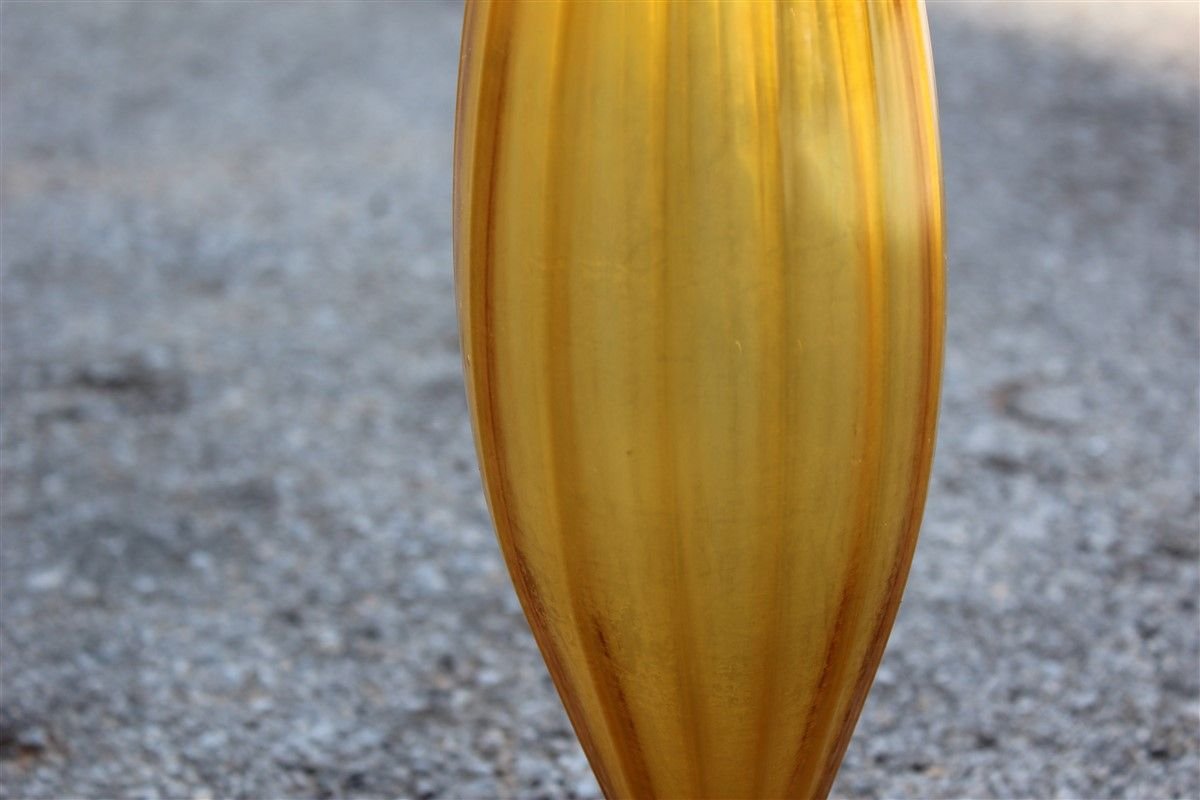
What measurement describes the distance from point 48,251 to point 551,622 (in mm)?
1638

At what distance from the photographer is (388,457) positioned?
5.26 ft

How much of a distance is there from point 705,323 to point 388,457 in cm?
103

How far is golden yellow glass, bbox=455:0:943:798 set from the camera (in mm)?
607

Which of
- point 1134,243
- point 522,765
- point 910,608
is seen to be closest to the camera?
point 522,765

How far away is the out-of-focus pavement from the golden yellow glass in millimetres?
427

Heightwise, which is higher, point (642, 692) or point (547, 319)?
point (547, 319)

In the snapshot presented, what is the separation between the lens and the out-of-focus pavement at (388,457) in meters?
1.13

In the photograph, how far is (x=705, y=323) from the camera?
614 millimetres

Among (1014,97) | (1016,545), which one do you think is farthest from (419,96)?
(1016,545)

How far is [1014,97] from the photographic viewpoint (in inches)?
103

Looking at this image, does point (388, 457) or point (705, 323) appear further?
point (388, 457)

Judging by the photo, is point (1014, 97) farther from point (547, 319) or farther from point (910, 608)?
point (547, 319)

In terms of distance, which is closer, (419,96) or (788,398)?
(788,398)

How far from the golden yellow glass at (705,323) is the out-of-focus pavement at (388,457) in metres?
0.43
